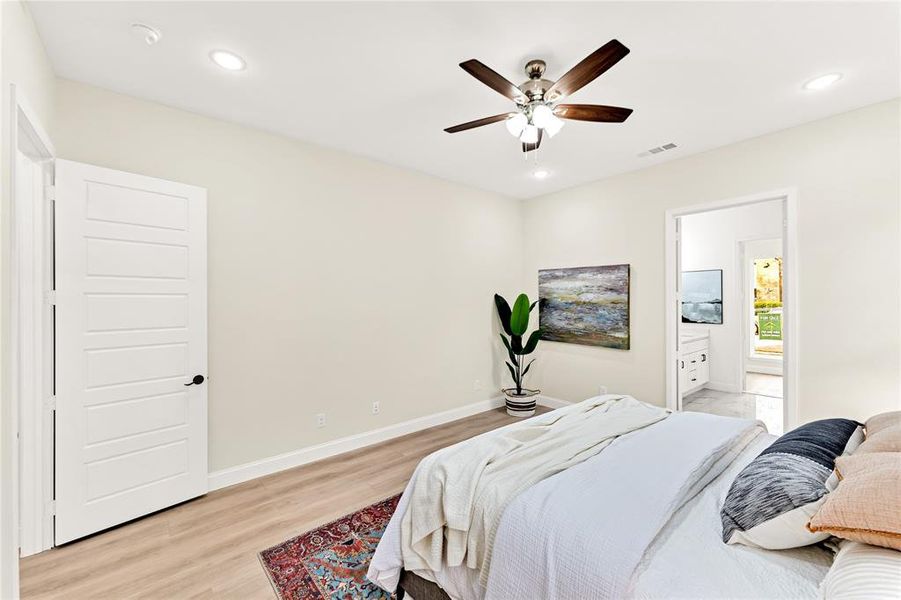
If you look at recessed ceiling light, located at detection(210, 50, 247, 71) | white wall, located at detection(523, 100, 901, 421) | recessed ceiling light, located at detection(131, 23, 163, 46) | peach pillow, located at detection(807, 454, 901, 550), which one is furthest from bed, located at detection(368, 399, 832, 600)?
recessed ceiling light, located at detection(131, 23, 163, 46)

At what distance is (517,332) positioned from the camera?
184 inches

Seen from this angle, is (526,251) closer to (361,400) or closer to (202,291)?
(361,400)

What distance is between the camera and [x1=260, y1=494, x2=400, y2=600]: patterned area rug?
1.84m

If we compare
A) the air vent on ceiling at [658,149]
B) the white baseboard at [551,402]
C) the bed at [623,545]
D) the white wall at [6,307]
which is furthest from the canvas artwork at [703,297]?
the white wall at [6,307]

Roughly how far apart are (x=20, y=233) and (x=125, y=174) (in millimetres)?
627

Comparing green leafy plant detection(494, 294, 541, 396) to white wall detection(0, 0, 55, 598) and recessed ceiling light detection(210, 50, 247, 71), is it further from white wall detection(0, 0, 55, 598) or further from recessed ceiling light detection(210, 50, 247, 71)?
white wall detection(0, 0, 55, 598)

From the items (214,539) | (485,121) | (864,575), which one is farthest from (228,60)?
(864,575)

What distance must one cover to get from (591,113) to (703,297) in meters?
5.14

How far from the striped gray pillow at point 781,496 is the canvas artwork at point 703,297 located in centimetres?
482

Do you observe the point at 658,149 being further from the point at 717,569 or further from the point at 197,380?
the point at 197,380

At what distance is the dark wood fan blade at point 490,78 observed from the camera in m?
1.73

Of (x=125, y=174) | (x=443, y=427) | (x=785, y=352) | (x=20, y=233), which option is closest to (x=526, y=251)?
(x=443, y=427)

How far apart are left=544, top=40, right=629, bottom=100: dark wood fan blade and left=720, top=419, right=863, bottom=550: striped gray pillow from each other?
1724 mm

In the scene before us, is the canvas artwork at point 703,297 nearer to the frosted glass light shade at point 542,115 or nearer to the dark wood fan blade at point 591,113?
the dark wood fan blade at point 591,113
